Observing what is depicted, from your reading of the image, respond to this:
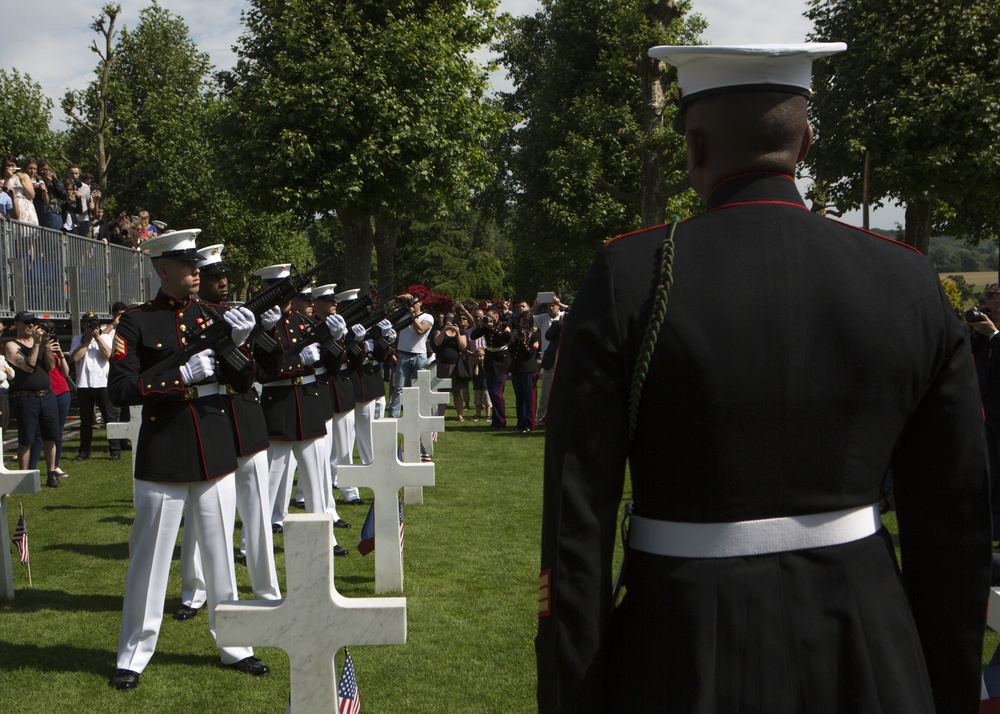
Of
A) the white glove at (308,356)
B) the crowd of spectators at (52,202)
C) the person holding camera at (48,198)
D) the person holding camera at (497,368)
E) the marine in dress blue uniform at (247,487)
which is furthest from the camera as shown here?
the person holding camera at (48,198)

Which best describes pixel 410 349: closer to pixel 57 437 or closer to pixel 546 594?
pixel 57 437

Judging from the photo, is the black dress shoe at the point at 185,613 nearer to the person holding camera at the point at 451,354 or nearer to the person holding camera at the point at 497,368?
the person holding camera at the point at 497,368

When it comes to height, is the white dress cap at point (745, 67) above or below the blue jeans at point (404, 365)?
above

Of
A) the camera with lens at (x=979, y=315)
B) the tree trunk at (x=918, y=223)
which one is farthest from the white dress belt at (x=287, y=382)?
the tree trunk at (x=918, y=223)

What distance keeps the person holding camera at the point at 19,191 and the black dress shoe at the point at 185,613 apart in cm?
1210

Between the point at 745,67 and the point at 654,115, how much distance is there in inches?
742

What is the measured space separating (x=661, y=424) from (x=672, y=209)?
29.6 meters

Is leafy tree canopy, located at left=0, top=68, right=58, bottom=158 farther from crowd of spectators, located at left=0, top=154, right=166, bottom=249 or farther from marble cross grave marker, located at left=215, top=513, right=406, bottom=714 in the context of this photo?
marble cross grave marker, located at left=215, top=513, right=406, bottom=714

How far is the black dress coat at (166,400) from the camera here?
17.5 ft

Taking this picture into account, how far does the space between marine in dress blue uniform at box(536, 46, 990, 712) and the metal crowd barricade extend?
14.4m

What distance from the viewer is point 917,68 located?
23781 mm

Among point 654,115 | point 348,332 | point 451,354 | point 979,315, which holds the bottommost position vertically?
point 451,354

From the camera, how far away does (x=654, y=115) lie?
2011cm

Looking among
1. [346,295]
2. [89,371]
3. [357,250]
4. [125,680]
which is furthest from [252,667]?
[357,250]
